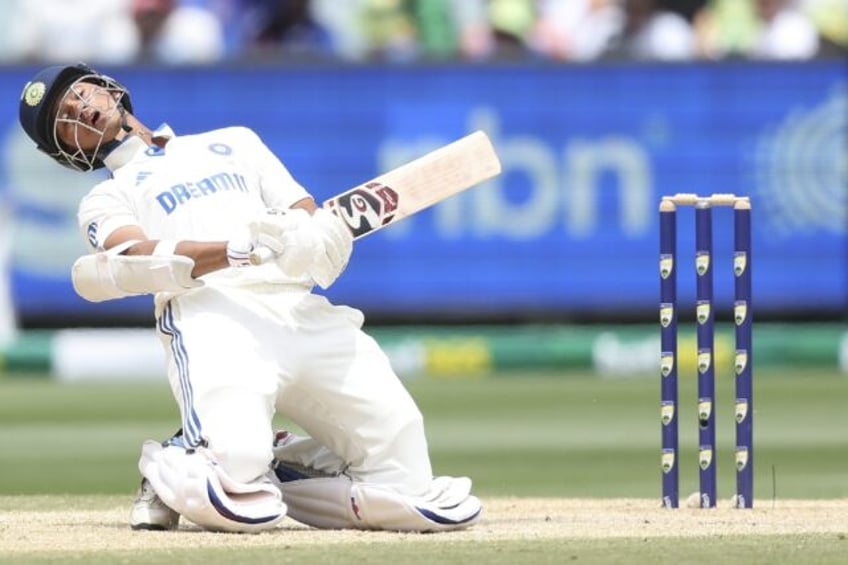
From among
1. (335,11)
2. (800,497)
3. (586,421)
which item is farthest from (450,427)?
(335,11)

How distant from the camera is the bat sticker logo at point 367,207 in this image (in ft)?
17.2

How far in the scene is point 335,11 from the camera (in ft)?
40.5

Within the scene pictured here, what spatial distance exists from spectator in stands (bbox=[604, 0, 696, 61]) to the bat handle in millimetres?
7131

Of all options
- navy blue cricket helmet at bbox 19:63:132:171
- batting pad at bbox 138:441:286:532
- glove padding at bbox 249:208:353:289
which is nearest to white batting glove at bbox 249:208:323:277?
glove padding at bbox 249:208:353:289

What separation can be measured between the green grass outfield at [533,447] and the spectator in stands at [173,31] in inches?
75.9

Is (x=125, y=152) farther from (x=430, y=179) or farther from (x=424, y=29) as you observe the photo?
(x=424, y=29)

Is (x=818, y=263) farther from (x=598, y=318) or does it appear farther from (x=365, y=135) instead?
(x=365, y=135)

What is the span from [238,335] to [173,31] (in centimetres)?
696

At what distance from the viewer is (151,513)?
5.27 m

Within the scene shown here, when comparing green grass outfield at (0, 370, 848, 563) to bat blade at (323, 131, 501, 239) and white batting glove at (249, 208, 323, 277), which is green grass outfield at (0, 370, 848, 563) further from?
bat blade at (323, 131, 501, 239)

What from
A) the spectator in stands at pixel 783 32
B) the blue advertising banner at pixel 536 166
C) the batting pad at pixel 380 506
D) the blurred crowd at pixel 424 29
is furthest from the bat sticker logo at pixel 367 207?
the spectator in stands at pixel 783 32

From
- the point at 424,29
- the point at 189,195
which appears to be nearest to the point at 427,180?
the point at 189,195

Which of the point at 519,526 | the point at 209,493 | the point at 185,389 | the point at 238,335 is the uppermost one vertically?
the point at 238,335

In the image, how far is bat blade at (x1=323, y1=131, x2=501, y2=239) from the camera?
5320 mm
